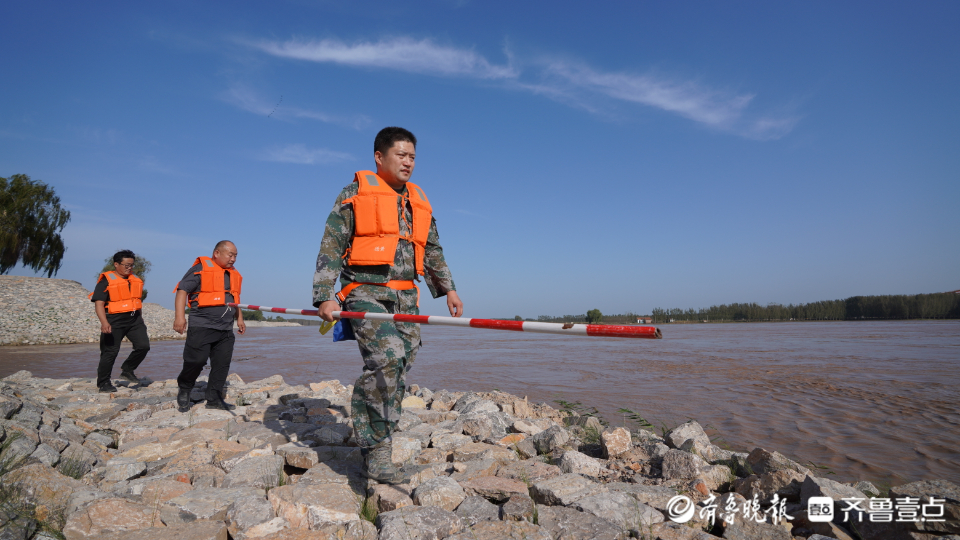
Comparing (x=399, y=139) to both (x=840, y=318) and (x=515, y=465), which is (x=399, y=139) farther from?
(x=840, y=318)

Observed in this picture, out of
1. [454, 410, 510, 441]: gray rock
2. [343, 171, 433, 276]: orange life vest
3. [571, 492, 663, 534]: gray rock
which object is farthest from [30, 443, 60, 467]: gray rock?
[571, 492, 663, 534]: gray rock

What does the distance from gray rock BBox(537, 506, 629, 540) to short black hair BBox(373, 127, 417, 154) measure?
2.21m

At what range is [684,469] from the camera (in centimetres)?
301

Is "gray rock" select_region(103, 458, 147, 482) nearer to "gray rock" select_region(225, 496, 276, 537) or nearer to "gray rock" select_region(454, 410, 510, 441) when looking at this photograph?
"gray rock" select_region(225, 496, 276, 537)

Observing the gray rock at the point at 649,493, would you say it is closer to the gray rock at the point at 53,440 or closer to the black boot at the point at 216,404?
the gray rock at the point at 53,440

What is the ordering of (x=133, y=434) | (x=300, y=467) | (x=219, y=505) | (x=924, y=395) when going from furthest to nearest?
(x=924, y=395) → (x=133, y=434) → (x=300, y=467) → (x=219, y=505)

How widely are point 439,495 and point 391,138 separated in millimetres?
2067

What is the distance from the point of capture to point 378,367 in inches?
105

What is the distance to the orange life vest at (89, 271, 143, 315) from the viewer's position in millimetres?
6371

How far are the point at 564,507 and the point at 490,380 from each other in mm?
5786

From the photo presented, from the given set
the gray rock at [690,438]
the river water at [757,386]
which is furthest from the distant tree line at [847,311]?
the gray rock at [690,438]

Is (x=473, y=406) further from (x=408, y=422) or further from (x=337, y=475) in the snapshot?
(x=337, y=475)

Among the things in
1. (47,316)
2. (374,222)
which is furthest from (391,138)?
(47,316)

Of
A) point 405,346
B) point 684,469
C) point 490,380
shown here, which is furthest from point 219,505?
point 490,380
